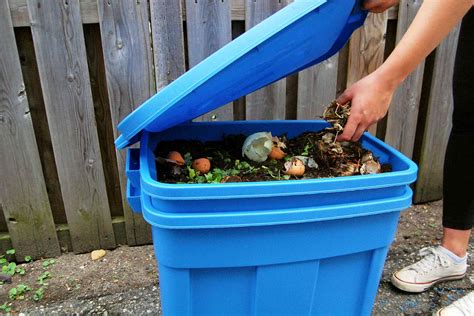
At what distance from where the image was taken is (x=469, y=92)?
1.39 meters

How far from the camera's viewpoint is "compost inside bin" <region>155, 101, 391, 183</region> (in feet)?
3.51

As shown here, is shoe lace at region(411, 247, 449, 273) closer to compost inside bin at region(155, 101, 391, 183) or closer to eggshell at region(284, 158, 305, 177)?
compost inside bin at region(155, 101, 391, 183)

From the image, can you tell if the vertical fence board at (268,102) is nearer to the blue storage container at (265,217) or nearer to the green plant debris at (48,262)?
the blue storage container at (265,217)

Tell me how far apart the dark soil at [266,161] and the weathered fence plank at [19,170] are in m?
0.79

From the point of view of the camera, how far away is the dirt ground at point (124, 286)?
5.27ft

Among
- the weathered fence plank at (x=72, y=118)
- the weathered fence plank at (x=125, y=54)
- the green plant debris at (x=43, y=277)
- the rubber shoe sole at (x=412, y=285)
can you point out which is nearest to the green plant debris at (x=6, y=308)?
the green plant debris at (x=43, y=277)

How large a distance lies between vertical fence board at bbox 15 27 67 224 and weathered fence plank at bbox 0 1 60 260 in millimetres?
70

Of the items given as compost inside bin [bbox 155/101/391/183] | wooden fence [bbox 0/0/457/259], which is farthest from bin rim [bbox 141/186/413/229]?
wooden fence [bbox 0/0/457/259]

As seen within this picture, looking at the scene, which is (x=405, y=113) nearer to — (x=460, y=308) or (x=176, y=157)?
(x=460, y=308)

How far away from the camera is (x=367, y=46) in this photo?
6.32 feet

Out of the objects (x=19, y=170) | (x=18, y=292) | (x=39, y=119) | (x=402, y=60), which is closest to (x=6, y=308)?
(x=18, y=292)

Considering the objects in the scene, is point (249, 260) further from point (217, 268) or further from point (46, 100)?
point (46, 100)

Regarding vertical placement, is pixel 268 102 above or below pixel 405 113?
above

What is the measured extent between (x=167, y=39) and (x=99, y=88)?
0.39 m
